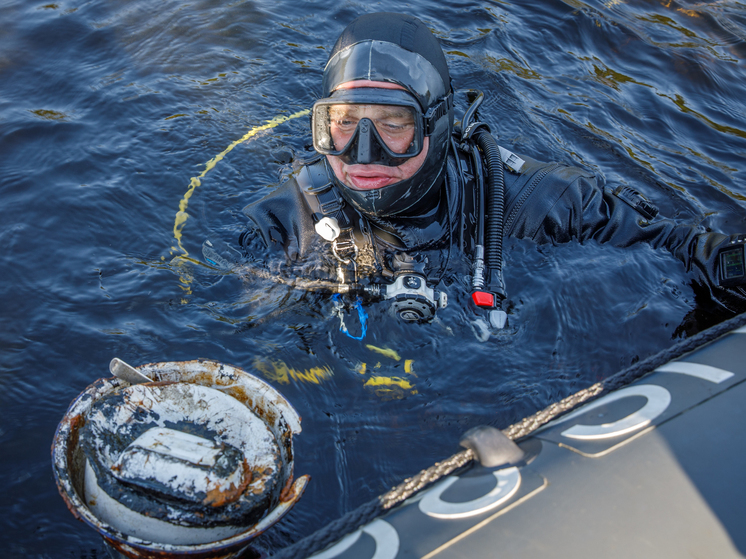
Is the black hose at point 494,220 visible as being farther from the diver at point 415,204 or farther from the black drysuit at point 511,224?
the black drysuit at point 511,224

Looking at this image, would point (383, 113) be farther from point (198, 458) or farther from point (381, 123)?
point (198, 458)

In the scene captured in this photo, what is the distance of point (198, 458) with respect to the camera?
5.27ft

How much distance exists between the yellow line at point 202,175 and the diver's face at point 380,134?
1526 mm

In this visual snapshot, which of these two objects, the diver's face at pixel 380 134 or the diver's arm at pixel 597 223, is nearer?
the diver's face at pixel 380 134

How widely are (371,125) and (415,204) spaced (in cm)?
60

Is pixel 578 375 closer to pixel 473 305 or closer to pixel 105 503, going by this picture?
pixel 473 305

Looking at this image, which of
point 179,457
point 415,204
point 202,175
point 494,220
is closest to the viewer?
point 179,457

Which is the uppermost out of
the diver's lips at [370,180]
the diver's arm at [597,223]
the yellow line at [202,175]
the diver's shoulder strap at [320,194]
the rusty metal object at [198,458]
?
the diver's arm at [597,223]

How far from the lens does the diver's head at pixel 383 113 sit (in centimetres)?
268

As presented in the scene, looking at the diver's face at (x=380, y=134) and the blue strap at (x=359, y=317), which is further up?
the diver's face at (x=380, y=134)

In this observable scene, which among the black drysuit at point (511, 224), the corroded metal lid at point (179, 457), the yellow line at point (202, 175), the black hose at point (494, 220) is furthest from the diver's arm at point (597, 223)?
the yellow line at point (202, 175)

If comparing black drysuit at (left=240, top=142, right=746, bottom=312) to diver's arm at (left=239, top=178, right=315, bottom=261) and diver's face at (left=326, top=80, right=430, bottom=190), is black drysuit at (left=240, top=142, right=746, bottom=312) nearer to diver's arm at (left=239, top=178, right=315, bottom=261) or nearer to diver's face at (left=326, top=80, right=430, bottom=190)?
diver's arm at (left=239, top=178, right=315, bottom=261)

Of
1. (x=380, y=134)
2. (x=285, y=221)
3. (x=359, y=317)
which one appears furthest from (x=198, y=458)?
(x=285, y=221)

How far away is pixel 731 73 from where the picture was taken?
5832 mm
